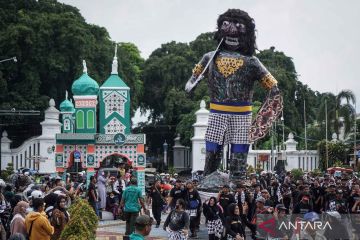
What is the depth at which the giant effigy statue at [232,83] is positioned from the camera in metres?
21.3

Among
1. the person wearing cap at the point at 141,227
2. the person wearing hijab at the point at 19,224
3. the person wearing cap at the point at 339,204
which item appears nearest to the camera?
the person wearing cap at the point at 141,227

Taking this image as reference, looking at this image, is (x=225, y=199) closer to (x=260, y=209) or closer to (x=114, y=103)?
(x=260, y=209)

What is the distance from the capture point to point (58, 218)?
12930mm

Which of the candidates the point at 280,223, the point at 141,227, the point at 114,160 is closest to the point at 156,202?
the point at 280,223

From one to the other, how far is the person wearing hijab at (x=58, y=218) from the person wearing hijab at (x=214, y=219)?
4316mm

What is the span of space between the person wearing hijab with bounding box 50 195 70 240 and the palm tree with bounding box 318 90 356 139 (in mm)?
38172

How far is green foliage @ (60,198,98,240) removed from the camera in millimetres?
12539

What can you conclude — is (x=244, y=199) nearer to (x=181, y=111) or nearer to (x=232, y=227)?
(x=232, y=227)

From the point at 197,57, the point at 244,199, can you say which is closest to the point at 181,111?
the point at 197,57

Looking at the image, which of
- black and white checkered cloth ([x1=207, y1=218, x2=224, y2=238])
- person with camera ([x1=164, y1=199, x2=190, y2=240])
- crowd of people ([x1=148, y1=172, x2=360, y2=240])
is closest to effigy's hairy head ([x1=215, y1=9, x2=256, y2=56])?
crowd of people ([x1=148, y1=172, x2=360, y2=240])

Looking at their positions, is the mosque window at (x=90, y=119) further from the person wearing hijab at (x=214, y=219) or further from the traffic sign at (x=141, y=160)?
the person wearing hijab at (x=214, y=219)

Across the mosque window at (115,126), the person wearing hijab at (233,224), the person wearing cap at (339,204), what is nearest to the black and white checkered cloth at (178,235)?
the person wearing hijab at (233,224)

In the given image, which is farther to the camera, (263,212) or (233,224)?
(263,212)

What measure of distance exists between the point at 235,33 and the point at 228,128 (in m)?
2.40
